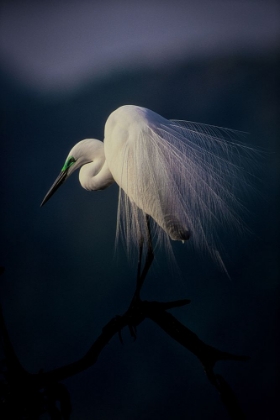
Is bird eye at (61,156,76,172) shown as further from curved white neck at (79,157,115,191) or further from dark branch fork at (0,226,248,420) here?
dark branch fork at (0,226,248,420)

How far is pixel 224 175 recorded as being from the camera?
187 cm

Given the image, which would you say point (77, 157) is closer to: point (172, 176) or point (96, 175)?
point (96, 175)

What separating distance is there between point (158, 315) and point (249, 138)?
1440mm

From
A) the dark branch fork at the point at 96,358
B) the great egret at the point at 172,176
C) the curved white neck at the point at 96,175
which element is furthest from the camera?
the curved white neck at the point at 96,175

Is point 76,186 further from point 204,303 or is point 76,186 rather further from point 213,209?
point 213,209

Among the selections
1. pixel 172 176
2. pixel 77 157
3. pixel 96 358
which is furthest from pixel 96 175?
pixel 96 358

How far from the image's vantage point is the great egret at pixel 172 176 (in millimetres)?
1780

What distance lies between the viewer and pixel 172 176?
5.88 ft

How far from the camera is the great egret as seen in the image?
178 cm

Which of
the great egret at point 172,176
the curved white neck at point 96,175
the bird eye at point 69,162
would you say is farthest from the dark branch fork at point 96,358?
the bird eye at point 69,162

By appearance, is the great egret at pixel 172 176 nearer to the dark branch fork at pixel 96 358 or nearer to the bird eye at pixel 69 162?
the bird eye at pixel 69 162

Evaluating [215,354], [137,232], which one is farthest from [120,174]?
[215,354]

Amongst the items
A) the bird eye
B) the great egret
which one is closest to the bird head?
the bird eye

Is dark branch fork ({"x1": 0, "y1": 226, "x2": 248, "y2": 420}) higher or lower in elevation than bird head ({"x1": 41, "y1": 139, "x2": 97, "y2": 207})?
lower
